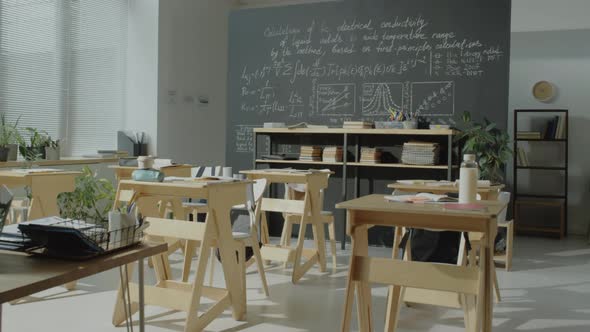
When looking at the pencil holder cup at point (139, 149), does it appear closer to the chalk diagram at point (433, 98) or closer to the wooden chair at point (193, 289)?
the chalk diagram at point (433, 98)

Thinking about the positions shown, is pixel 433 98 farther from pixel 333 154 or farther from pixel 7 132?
pixel 7 132

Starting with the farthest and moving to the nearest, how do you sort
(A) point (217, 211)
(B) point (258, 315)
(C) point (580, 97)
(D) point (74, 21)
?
(C) point (580, 97) < (D) point (74, 21) < (B) point (258, 315) < (A) point (217, 211)

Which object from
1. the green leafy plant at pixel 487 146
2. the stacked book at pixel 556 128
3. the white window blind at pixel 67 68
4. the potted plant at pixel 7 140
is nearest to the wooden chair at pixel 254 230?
the green leafy plant at pixel 487 146

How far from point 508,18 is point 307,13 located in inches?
84.7

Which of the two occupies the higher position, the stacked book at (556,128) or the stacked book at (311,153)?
the stacked book at (556,128)

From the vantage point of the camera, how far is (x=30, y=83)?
245 inches

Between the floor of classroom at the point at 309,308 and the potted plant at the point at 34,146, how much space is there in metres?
1.74

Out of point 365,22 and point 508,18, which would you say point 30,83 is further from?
point 508,18

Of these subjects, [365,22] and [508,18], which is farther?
[365,22]

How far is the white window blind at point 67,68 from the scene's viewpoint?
604cm

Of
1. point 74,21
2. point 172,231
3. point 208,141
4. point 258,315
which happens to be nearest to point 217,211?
point 172,231

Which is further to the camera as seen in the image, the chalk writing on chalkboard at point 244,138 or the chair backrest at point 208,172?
the chalk writing on chalkboard at point 244,138

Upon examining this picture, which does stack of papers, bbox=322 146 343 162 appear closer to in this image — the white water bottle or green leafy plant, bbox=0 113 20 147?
green leafy plant, bbox=0 113 20 147

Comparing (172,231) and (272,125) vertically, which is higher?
(272,125)
